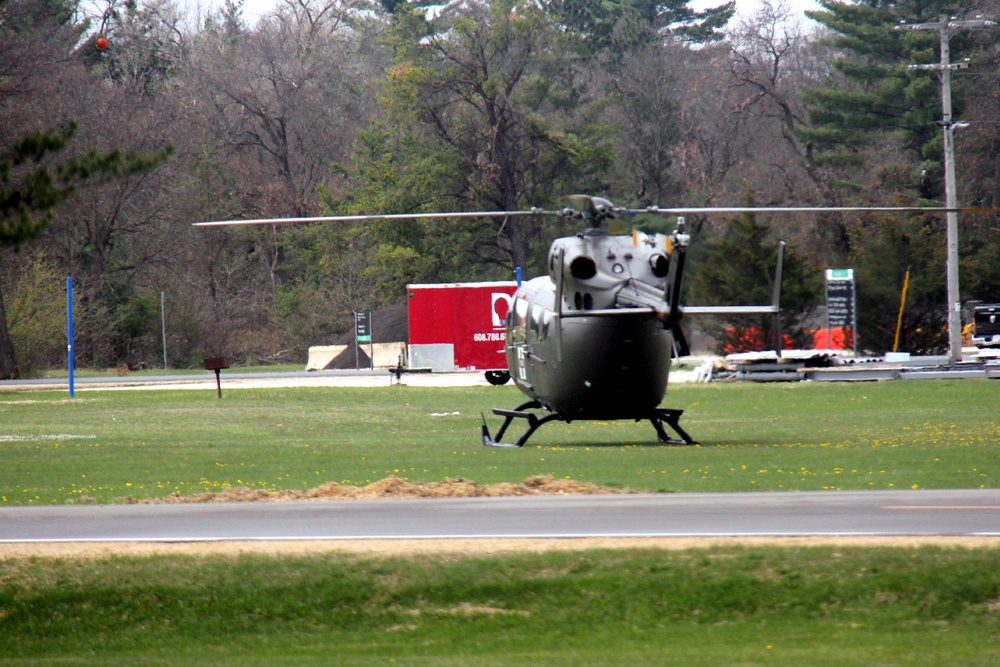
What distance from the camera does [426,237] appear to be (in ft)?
222

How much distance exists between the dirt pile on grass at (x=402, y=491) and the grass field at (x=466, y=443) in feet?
2.73

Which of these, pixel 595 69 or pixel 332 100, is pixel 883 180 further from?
pixel 332 100

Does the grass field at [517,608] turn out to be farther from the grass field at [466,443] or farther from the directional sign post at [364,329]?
the directional sign post at [364,329]

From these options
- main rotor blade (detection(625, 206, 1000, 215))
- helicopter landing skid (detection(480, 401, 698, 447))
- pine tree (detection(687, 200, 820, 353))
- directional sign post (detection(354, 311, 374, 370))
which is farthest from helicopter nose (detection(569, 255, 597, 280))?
directional sign post (detection(354, 311, 374, 370))

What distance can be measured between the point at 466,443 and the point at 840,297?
2406 centimetres

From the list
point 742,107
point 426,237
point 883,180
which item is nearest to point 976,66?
point 883,180

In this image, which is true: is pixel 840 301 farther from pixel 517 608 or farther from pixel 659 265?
pixel 517 608

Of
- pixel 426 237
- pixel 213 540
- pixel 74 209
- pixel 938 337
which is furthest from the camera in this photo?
pixel 426 237

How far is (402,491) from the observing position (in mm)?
16000

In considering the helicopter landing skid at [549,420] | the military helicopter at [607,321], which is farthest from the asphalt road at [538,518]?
the helicopter landing skid at [549,420]

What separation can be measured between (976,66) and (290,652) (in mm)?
59173

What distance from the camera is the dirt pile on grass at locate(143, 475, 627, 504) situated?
1584 centimetres

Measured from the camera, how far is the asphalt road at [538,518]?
→ 41.0 ft

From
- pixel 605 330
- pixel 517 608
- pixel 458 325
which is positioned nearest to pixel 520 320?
pixel 605 330
